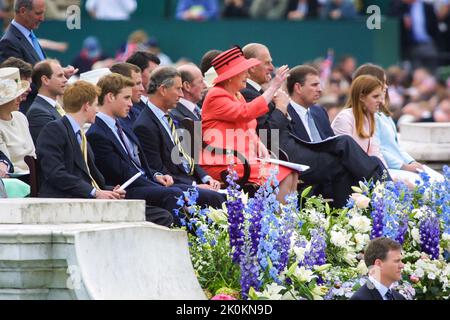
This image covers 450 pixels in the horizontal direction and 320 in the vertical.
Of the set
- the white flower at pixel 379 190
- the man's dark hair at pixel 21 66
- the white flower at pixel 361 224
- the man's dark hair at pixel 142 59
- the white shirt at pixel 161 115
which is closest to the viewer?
A: the white flower at pixel 361 224

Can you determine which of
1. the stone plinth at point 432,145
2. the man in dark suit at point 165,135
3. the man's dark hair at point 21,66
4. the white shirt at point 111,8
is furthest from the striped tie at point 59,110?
the white shirt at point 111,8

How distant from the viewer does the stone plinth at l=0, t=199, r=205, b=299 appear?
823cm

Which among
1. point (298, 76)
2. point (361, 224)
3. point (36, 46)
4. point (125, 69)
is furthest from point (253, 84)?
point (361, 224)

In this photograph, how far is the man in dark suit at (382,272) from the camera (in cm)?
938

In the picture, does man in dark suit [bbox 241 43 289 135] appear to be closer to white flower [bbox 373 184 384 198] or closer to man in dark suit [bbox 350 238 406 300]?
white flower [bbox 373 184 384 198]

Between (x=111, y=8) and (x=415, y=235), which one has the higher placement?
(x=111, y=8)

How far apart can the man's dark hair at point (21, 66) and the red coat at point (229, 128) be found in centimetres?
148

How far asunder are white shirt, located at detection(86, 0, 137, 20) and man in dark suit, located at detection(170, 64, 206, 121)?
34.7 feet

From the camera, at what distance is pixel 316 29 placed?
80.2 ft

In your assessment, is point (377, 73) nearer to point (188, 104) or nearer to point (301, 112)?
point (301, 112)

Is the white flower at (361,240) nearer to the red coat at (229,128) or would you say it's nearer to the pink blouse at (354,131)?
the red coat at (229,128)

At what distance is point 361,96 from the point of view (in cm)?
1369

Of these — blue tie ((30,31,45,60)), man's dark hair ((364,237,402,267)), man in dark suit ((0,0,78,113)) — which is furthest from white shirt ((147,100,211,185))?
man's dark hair ((364,237,402,267))

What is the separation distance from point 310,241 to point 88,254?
2.70 metres
